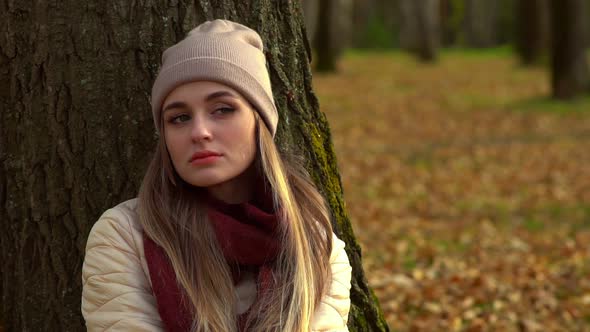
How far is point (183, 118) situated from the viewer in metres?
2.82

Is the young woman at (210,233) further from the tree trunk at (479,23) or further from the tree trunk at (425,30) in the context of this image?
the tree trunk at (479,23)

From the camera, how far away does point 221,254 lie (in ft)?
9.07

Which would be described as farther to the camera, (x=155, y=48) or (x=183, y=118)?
(x=155, y=48)

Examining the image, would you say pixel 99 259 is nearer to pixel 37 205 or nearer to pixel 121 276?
pixel 121 276

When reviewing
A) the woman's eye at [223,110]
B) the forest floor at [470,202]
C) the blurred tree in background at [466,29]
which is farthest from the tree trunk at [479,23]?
the woman's eye at [223,110]

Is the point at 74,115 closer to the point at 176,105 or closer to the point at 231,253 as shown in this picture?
the point at 176,105

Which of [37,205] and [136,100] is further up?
[136,100]

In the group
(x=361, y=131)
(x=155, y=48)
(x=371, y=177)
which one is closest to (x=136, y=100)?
(x=155, y=48)

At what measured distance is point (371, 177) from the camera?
10.8 meters

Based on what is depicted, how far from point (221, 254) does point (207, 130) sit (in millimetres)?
388

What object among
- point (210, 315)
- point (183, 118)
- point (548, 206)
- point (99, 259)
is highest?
point (183, 118)

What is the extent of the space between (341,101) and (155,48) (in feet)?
47.9

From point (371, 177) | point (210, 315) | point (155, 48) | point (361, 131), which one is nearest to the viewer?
point (210, 315)

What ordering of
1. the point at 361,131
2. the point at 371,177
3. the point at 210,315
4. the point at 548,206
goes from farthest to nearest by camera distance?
the point at 361,131, the point at 371,177, the point at 548,206, the point at 210,315
